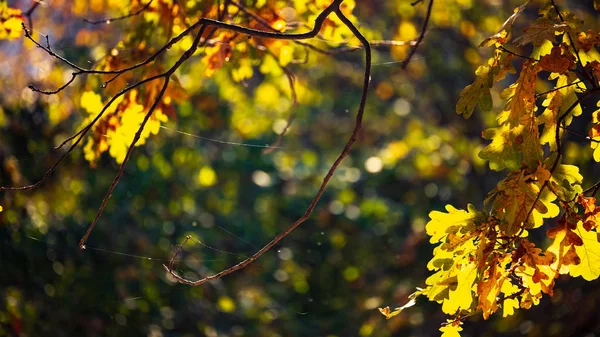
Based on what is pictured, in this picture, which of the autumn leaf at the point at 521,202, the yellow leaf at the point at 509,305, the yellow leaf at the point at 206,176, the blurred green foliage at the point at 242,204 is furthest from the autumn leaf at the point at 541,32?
the yellow leaf at the point at 206,176

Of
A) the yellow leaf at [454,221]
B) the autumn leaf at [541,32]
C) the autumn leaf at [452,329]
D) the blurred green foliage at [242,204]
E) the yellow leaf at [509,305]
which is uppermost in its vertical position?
the blurred green foliage at [242,204]

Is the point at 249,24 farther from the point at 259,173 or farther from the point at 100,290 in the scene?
the point at 259,173

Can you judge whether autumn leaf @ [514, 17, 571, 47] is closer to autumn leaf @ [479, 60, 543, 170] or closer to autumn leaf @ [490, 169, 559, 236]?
autumn leaf @ [479, 60, 543, 170]

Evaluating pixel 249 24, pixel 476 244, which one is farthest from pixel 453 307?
pixel 249 24

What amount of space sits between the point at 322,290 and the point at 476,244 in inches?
140

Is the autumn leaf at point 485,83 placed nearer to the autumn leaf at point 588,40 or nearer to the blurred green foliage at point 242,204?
the autumn leaf at point 588,40

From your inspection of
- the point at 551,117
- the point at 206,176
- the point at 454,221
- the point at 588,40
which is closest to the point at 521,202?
the point at 454,221

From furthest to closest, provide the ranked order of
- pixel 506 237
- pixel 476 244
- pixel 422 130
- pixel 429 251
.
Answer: pixel 422 130 < pixel 429 251 < pixel 476 244 < pixel 506 237

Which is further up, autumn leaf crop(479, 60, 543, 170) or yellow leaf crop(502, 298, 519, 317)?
autumn leaf crop(479, 60, 543, 170)

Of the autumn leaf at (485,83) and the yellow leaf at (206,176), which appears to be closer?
the autumn leaf at (485,83)

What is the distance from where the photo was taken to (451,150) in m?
5.66

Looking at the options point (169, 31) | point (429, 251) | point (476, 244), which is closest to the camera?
point (476, 244)

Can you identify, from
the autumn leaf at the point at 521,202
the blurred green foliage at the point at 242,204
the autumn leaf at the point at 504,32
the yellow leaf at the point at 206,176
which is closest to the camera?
the autumn leaf at the point at 521,202

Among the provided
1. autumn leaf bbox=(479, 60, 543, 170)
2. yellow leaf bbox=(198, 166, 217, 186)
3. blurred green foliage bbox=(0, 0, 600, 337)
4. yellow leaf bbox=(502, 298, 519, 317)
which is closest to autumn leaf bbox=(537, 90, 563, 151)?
autumn leaf bbox=(479, 60, 543, 170)
